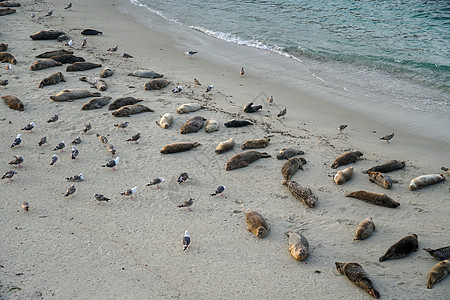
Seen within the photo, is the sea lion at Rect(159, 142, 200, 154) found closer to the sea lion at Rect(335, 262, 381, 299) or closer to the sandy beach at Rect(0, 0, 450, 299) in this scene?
the sandy beach at Rect(0, 0, 450, 299)

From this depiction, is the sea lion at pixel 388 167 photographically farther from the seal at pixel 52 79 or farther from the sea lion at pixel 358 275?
the seal at pixel 52 79

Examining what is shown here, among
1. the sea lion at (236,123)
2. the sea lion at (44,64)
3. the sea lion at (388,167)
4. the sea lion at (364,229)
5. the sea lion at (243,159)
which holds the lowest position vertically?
the sea lion at (44,64)

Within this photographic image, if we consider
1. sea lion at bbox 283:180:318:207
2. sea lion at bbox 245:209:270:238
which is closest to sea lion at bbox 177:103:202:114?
sea lion at bbox 283:180:318:207

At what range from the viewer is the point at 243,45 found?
18.6 metres

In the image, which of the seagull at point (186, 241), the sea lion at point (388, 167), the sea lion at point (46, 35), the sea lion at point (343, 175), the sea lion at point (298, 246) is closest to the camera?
the sea lion at point (298, 246)

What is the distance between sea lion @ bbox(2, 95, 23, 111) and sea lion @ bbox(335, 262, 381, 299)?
373 inches

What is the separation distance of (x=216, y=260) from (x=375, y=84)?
10.3m

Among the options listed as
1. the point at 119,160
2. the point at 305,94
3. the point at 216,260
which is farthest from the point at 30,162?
the point at 305,94

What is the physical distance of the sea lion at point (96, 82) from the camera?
13393 millimetres

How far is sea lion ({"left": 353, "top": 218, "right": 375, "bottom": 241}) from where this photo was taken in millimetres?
7664

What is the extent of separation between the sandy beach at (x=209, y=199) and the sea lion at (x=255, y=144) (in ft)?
0.83

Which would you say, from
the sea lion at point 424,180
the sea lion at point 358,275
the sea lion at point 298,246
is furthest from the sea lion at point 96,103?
the sea lion at point 424,180

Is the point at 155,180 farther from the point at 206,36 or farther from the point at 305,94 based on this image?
the point at 206,36

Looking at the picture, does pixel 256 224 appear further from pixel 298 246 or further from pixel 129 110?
pixel 129 110
